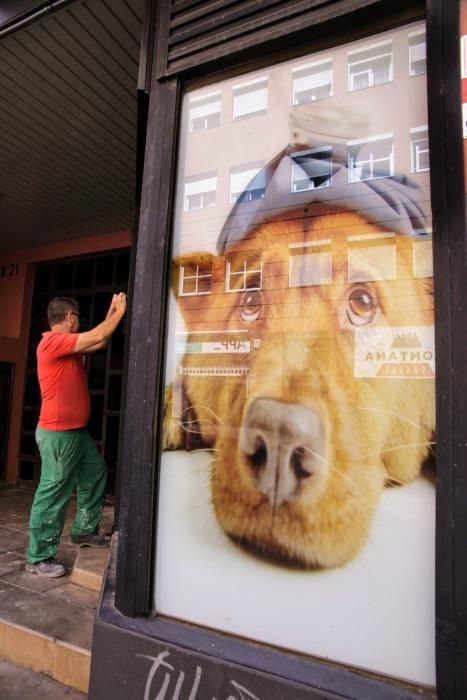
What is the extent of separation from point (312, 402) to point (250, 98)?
1.43m

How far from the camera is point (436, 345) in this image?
1.64 meters

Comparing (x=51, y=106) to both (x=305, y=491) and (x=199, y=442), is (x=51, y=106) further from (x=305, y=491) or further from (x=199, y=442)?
(x=305, y=491)

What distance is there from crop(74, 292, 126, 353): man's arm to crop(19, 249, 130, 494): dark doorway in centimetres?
266

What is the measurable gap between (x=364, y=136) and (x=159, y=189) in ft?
3.10

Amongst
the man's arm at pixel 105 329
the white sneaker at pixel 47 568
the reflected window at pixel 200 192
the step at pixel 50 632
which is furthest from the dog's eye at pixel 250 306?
the white sneaker at pixel 47 568

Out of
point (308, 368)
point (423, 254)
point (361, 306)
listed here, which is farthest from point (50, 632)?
point (423, 254)

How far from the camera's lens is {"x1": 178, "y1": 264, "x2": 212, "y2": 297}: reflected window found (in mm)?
2160

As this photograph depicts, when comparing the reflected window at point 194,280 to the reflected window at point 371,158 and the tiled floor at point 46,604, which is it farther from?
the tiled floor at point 46,604

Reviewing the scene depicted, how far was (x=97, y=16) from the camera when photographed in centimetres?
294

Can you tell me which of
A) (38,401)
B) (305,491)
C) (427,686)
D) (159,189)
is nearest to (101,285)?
(38,401)

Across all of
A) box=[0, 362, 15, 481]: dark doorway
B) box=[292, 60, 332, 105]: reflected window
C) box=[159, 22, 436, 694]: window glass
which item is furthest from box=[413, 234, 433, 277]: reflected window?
box=[0, 362, 15, 481]: dark doorway

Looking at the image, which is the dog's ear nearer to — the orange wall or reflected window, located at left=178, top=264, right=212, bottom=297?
reflected window, located at left=178, top=264, right=212, bottom=297

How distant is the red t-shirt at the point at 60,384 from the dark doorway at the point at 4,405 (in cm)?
340

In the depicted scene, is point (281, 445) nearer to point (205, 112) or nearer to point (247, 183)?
point (247, 183)
